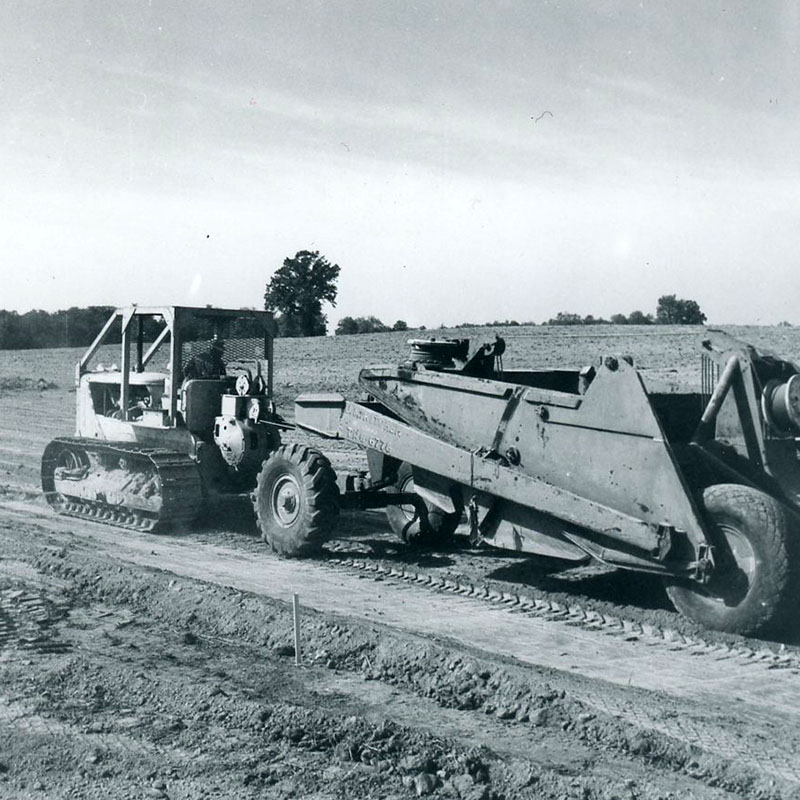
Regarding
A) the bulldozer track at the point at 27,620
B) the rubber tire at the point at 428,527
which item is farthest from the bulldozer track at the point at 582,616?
the bulldozer track at the point at 27,620

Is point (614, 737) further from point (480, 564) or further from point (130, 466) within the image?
point (130, 466)

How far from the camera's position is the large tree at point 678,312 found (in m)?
42.8

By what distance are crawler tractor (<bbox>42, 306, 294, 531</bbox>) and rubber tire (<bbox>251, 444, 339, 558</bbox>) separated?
3.61 ft

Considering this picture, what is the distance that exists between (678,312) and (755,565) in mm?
37287

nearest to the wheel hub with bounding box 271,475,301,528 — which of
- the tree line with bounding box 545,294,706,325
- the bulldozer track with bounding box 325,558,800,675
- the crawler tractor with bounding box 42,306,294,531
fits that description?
the bulldozer track with bounding box 325,558,800,675

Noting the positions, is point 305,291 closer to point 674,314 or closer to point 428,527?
point 674,314

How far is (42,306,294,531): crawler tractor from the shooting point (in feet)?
38.0

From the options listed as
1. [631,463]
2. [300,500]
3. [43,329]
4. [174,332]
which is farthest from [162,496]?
[43,329]

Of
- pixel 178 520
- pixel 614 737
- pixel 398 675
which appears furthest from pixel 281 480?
pixel 614 737

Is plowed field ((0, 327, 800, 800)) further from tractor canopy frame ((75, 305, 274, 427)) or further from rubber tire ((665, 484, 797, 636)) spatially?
tractor canopy frame ((75, 305, 274, 427))

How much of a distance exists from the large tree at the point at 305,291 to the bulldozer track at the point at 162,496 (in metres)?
38.2

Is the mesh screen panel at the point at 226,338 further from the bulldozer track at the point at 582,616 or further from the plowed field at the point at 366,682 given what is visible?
the bulldozer track at the point at 582,616

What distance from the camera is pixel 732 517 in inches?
290

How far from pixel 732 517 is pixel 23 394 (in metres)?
30.2
